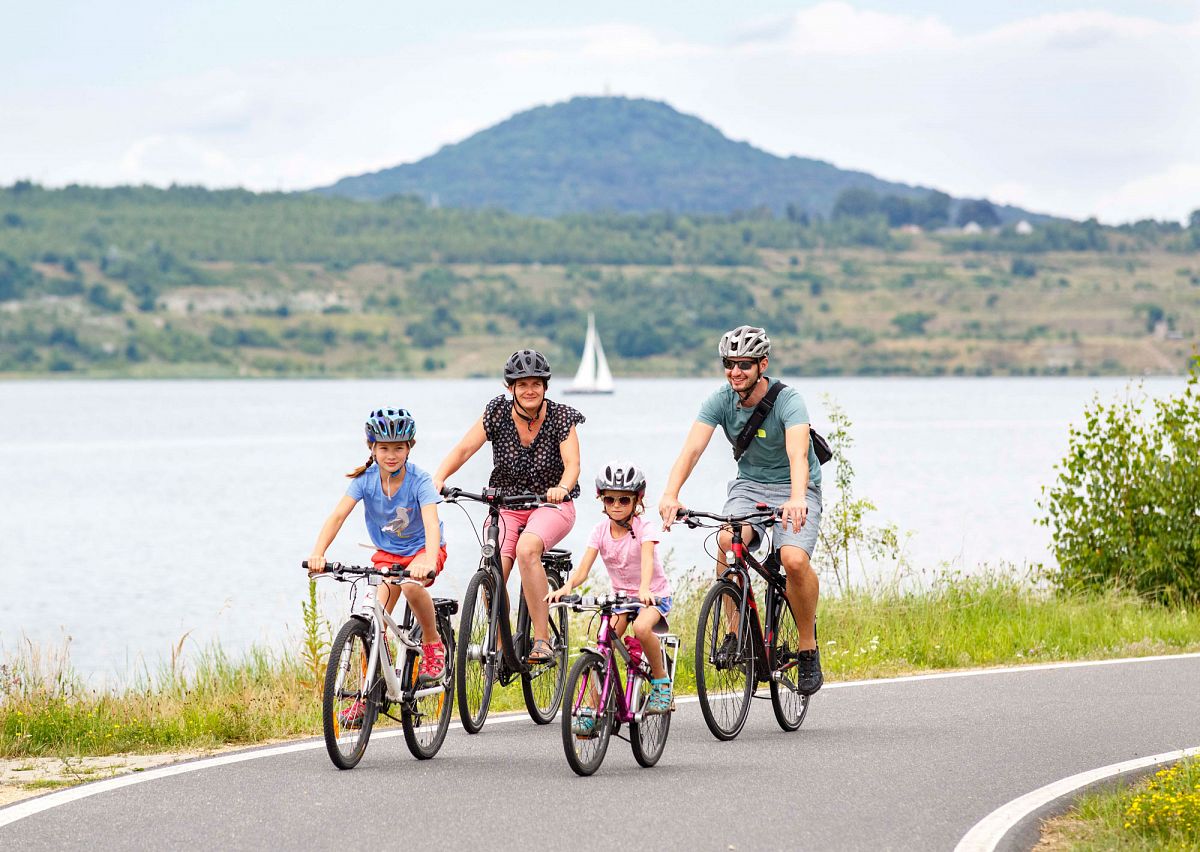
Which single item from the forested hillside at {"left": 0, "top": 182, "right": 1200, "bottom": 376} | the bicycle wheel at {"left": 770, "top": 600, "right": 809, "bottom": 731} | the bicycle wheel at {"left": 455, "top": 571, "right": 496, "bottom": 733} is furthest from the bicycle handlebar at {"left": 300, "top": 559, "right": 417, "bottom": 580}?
the forested hillside at {"left": 0, "top": 182, "right": 1200, "bottom": 376}

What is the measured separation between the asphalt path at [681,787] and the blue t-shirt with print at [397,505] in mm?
1117

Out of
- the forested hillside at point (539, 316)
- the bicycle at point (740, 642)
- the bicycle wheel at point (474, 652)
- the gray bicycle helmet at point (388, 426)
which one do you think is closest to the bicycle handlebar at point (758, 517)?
the bicycle at point (740, 642)

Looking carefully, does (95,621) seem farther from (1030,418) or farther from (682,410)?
(682,410)

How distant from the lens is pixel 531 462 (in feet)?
31.9

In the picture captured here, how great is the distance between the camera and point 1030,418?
105 m

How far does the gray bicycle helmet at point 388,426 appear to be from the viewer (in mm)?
8664

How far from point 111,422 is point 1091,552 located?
107m

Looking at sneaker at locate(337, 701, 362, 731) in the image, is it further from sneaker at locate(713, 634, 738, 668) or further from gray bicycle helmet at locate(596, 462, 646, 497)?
sneaker at locate(713, 634, 738, 668)

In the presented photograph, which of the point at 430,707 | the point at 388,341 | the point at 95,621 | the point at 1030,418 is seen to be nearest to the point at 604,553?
the point at 430,707

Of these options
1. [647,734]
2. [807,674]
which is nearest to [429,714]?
[647,734]

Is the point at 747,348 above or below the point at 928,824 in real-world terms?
above

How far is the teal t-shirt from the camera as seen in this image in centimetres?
953

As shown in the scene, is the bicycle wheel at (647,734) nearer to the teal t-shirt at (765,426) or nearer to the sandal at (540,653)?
the sandal at (540,653)

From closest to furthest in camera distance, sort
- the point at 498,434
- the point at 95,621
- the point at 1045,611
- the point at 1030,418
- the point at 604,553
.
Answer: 1. the point at 604,553
2. the point at 498,434
3. the point at 1045,611
4. the point at 95,621
5. the point at 1030,418
